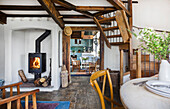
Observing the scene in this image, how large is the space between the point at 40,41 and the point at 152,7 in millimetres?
5146

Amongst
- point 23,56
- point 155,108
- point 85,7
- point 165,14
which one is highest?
point 165,14

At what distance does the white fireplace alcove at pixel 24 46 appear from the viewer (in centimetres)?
329

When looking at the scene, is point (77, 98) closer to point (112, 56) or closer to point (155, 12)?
point (112, 56)

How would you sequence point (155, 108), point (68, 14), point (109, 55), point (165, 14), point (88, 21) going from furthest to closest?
point (165, 14) → point (109, 55) → point (88, 21) → point (68, 14) → point (155, 108)

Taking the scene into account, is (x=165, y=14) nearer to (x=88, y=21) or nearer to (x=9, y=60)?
(x=88, y=21)

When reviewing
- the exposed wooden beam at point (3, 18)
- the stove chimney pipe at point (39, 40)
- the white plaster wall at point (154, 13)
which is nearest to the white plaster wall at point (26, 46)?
the stove chimney pipe at point (39, 40)

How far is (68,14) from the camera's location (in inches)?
127

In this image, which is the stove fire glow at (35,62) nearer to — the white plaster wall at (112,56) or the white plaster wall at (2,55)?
the white plaster wall at (2,55)

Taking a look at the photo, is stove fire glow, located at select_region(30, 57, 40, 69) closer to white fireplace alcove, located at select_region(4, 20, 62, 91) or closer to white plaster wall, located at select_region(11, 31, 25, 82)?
white fireplace alcove, located at select_region(4, 20, 62, 91)

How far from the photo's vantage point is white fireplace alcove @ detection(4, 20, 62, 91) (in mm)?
3293

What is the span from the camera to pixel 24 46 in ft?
13.1

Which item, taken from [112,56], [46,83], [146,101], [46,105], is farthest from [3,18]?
[146,101]

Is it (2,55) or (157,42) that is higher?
(157,42)


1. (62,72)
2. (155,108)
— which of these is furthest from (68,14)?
(155,108)
